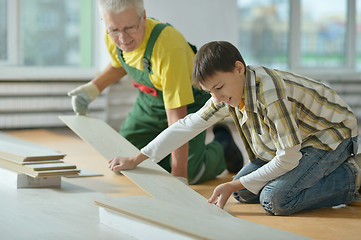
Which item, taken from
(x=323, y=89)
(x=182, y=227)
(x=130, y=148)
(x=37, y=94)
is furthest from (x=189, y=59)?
(x=37, y=94)

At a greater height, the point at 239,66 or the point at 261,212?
the point at 239,66

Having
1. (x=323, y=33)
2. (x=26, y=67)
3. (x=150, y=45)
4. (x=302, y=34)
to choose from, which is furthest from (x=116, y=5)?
(x=323, y=33)

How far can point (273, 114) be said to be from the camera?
1833mm

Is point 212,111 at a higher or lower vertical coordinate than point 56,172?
higher

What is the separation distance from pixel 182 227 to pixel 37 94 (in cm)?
373

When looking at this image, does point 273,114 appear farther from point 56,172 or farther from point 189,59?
point 56,172

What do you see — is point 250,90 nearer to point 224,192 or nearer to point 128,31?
point 224,192

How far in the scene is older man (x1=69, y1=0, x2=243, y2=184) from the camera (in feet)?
7.84

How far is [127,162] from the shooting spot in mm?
2221

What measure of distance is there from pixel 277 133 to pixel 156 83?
0.89 m

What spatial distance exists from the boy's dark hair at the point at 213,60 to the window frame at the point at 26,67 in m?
3.30

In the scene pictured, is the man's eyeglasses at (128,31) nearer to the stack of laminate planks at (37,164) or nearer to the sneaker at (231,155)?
the stack of laminate planks at (37,164)

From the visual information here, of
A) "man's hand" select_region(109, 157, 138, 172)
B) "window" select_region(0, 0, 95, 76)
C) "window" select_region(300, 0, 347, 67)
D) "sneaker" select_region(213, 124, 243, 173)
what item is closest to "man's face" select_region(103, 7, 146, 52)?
"man's hand" select_region(109, 157, 138, 172)

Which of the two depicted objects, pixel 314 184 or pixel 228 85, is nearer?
pixel 228 85
